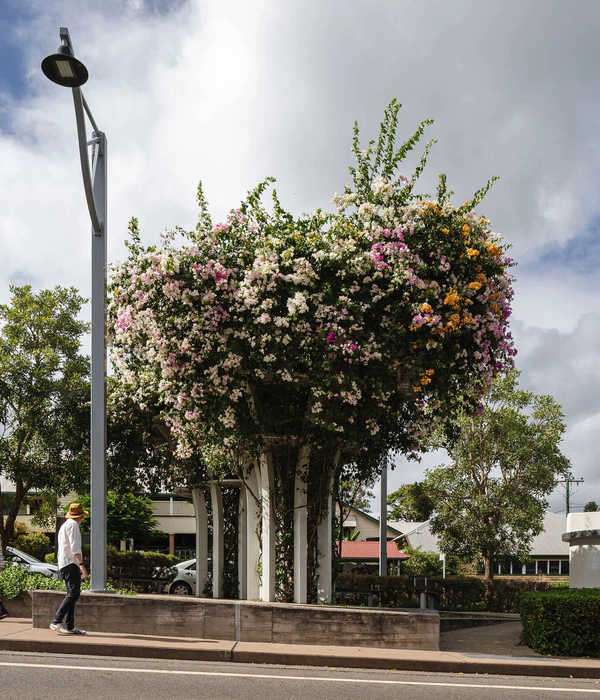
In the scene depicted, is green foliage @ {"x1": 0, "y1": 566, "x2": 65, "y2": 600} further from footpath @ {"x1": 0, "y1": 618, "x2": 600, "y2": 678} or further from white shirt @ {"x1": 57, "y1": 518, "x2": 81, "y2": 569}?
white shirt @ {"x1": 57, "y1": 518, "x2": 81, "y2": 569}

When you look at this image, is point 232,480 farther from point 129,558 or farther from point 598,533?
point 129,558

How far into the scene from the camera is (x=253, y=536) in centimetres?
1521

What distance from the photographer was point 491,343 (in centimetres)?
1331

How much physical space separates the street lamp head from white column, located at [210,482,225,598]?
1058 cm

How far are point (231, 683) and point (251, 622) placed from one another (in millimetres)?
2964

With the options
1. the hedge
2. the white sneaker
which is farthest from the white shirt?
the hedge

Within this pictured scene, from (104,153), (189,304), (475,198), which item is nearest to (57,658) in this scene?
(189,304)

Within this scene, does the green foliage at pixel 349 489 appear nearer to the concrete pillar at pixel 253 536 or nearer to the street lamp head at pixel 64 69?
the concrete pillar at pixel 253 536

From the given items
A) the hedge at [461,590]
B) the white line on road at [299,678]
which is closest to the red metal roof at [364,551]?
the hedge at [461,590]

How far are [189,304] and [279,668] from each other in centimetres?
545

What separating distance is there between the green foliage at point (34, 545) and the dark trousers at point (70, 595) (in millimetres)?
33281

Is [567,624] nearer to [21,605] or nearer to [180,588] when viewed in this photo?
[21,605]

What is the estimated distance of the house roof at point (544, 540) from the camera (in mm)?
50531

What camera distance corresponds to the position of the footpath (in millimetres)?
10445
